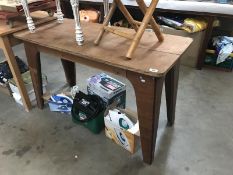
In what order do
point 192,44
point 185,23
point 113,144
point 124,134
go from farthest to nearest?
point 192,44
point 185,23
point 113,144
point 124,134

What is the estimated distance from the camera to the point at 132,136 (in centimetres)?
137

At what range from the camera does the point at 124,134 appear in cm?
141

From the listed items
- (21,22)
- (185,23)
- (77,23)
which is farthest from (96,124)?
(185,23)

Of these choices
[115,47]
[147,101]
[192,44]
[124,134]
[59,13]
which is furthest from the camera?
[192,44]

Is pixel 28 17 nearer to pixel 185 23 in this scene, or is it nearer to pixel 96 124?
pixel 96 124

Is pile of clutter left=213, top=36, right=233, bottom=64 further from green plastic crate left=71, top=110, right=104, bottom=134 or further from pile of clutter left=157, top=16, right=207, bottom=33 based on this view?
green plastic crate left=71, top=110, right=104, bottom=134

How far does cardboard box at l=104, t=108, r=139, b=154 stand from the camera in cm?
138

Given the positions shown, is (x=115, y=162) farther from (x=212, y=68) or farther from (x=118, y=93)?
(x=212, y=68)

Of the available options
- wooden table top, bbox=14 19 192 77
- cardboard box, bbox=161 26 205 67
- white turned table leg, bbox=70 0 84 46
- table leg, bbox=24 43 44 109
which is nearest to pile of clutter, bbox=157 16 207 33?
cardboard box, bbox=161 26 205 67

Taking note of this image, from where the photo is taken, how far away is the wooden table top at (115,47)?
1.08 meters

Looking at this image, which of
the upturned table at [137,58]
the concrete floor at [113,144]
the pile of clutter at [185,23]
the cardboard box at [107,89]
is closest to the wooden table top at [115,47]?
the upturned table at [137,58]

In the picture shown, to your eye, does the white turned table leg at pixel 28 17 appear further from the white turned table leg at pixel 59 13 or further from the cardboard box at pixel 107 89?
the cardboard box at pixel 107 89

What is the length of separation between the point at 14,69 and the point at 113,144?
91 centimetres

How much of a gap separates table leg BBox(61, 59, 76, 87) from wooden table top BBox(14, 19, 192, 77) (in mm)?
459
